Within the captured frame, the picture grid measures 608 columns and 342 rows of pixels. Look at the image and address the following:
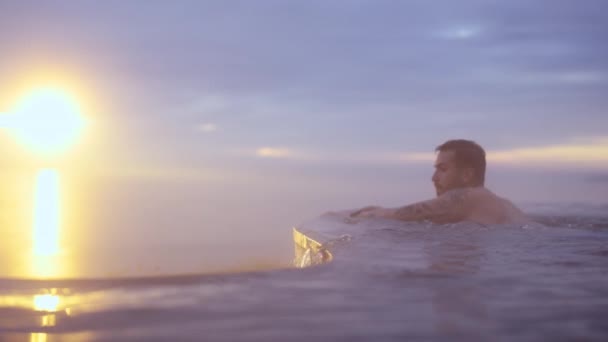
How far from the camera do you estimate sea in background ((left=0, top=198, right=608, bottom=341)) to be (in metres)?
1.80

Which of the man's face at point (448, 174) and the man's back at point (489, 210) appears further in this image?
the man's face at point (448, 174)

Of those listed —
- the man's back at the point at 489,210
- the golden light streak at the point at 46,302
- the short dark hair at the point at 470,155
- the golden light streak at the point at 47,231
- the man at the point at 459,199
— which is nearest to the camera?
the golden light streak at the point at 46,302

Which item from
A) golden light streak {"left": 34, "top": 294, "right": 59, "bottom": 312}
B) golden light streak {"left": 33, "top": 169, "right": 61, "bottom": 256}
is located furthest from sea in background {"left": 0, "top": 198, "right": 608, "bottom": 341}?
golden light streak {"left": 33, "top": 169, "right": 61, "bottom": 256}

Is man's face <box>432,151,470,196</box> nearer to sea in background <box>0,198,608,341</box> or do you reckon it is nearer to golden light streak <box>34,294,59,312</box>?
sea in background <box>0,198,608,341</box>

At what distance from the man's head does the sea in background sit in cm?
347

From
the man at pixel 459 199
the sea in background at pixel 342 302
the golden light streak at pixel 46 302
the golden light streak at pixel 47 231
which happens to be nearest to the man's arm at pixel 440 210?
the man at pixel 459 199

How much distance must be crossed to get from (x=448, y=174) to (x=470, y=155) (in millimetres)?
348

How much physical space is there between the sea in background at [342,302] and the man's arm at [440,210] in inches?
95.9

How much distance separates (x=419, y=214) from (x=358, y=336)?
4656 mm

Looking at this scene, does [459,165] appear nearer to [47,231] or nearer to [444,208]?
[444,208]

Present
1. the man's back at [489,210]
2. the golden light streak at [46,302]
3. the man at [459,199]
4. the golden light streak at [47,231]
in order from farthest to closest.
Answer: the golden light streak at [47,231] < the man at [459,199] < the man's back at [489,210] < the golden light streak at [46,302]

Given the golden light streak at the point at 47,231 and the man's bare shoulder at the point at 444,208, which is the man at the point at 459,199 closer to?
the man's bare shoulder at the point at 444,208

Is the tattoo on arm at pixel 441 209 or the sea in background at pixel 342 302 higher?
the tattoo on arm at pixel 441 209

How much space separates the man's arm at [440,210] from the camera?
6105mm
